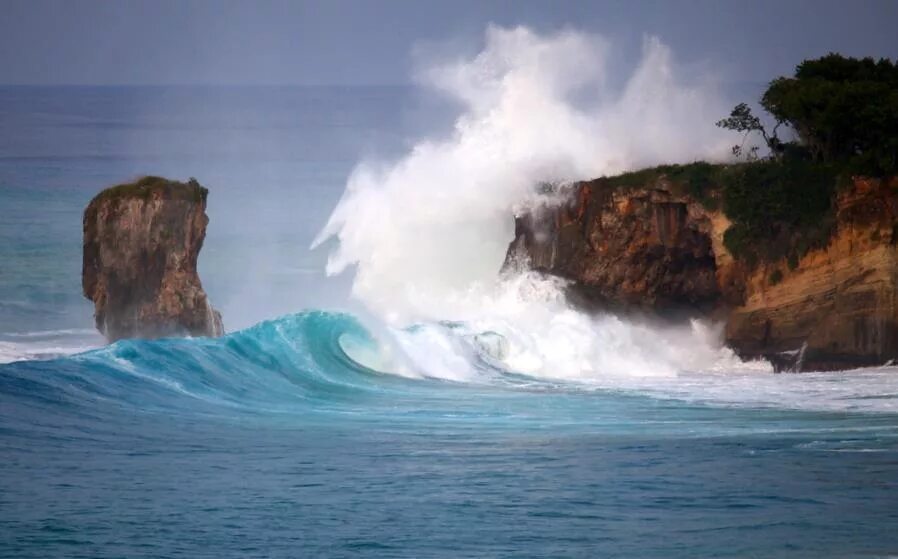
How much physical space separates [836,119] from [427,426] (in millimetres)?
14049

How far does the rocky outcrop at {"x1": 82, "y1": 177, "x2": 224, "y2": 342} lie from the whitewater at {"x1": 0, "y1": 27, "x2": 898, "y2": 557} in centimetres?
221

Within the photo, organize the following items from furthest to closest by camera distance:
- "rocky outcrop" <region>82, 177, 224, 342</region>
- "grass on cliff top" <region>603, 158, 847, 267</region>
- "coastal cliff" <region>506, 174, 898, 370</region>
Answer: "grass on cliff top" <region>603, 158, 847, 267</region> → "rocky outcrop" <region>82, 177, 224, 342</region> → "coastal cliff" <region>506, 174, 898, 370</region>

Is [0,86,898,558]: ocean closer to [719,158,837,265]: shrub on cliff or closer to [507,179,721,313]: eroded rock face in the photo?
[507,179,721,313]: eroded rock face

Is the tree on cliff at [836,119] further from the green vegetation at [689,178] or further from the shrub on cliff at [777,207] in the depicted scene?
the green vegetation at [689,178]

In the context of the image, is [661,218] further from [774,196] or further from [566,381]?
[566,381]

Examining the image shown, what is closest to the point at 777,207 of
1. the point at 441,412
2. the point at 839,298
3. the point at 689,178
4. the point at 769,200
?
the point at 769,200

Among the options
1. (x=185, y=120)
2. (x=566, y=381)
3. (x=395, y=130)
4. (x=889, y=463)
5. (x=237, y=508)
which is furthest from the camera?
(x=185, y=120)

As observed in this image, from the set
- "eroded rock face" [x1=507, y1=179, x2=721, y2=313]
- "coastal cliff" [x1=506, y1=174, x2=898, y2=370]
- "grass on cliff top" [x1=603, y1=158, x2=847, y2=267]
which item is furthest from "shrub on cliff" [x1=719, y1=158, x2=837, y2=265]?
"eroded rock face" [x1=507, y1=179, x2=721, y2=313]

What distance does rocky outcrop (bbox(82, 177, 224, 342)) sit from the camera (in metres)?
33.0

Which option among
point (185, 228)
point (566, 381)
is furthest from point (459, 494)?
point (185, 228)

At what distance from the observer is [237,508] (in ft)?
55.7

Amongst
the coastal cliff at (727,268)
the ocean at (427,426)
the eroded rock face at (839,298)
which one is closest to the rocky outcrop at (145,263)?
the ocean at (427,426)

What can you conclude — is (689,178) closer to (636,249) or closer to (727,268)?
(636,249)

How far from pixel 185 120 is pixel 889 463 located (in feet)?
277
